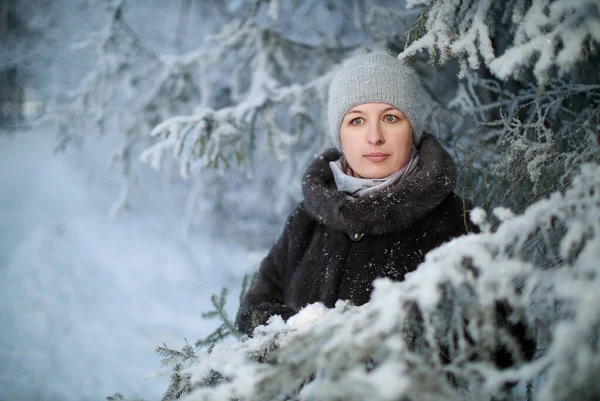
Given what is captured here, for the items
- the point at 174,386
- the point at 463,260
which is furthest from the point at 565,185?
the point at 174,386

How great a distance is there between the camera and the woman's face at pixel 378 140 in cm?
208

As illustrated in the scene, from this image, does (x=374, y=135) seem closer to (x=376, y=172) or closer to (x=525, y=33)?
(x=376, y=172)

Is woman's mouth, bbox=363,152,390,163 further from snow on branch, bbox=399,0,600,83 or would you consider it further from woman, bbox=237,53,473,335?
snow on branch, bbox=399,0,600,83

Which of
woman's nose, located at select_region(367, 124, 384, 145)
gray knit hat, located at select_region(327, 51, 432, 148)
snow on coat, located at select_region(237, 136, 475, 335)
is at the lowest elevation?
snow on coat, located at select_region(237, 136, 475, 335)

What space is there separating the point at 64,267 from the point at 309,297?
6.14 m

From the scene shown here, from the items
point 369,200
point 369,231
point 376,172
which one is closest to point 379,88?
point 376,172

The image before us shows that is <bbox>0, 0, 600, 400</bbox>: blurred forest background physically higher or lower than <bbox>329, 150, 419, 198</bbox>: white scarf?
higher

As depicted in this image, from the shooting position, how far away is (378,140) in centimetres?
205

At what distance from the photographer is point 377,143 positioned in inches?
81.2

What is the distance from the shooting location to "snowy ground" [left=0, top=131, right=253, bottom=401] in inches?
183

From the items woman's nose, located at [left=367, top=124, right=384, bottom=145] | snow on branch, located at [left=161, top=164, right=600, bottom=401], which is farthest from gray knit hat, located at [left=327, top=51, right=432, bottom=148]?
snow on branch, located at [left=161, top=164, right=600, bottom=401]

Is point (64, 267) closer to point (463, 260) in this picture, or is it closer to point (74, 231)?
point (74, 231)

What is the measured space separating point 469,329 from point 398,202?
37.3 inches

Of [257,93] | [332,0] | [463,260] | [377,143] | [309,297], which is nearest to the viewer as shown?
[463,260]
